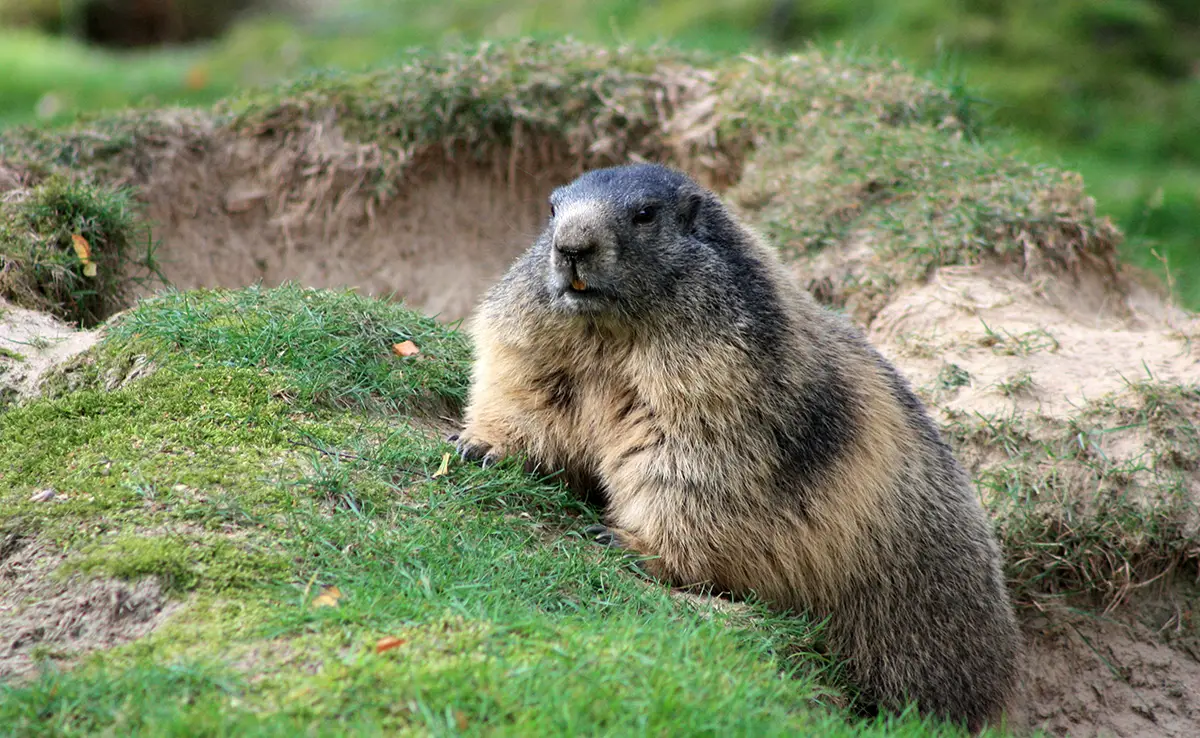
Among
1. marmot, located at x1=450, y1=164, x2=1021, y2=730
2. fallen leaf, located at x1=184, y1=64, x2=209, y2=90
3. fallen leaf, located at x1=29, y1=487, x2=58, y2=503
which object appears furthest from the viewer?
fallen leaf, located at x1=184, y1=64, x2=209, y2=90

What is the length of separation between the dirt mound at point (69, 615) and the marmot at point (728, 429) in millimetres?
1507

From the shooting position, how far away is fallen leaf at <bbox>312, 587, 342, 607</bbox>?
3553 millimetres

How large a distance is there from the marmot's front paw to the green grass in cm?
7

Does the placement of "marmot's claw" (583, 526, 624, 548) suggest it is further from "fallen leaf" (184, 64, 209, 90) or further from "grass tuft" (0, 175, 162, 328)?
"fallen leaf" (184, 64, 209, 90)

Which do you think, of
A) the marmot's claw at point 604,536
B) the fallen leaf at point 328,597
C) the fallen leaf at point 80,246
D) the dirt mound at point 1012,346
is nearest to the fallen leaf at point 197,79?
the fallen leaf at point 80,246

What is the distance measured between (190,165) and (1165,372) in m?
5.92

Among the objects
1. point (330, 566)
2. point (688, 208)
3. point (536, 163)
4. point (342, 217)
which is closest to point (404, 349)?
point (688, 208)

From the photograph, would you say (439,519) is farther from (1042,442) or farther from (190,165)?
(190,165)

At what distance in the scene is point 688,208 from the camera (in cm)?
461

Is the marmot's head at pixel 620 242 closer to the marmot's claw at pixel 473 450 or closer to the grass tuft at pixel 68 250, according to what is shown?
the marmot's claw at pixel 473 450

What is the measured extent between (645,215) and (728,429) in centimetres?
89

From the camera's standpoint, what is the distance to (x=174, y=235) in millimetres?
7277

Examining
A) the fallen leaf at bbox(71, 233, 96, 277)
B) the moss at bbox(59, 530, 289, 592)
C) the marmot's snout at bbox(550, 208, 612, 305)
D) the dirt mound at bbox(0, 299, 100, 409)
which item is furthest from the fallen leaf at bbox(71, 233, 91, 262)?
the marmot's snout at bbox(550, 208, 612, 305)

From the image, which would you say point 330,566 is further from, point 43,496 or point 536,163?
point 536,163
